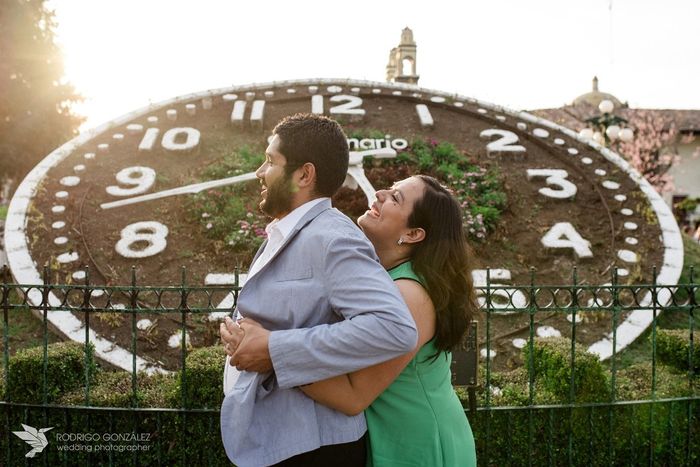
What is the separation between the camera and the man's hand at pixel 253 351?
5.24ft

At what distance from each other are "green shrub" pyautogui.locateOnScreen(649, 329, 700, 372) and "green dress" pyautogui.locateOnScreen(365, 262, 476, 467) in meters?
2.82

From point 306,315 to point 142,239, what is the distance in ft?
16.5

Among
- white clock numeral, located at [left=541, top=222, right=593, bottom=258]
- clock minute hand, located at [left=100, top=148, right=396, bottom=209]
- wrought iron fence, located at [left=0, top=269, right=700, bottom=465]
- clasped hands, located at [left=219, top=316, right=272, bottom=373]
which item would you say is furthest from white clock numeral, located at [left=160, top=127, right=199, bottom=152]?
clasped hands, located at [left=219, top=316, right=272, bottom=373]

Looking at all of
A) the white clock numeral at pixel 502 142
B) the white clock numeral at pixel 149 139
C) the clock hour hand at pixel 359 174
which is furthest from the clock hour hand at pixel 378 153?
the white clock numeral at pixel 149 139

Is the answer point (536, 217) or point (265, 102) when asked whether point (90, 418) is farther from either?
point (265, 102)

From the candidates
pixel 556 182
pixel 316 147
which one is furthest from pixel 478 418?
pixel 556 182

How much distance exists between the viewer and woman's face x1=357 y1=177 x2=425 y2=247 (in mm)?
1903

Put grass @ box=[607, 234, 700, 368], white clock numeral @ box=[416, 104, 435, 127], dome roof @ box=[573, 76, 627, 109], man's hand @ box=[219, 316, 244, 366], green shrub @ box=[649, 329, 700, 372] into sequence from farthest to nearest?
1. dome roof @ box=[573, 76, 627, 109]
2. white clock numeral @ box=[416, 104, 435, 127]
3. grass @ box=[607, 234, 700, 368]
4. green shrub @ box=[649, 329, 700, 372]
5. man's hand @ box=[219, 316, 244, 366]

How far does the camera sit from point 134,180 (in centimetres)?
717

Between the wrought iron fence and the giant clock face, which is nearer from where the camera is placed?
the wrought iron fence

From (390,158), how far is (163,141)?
2788 mm

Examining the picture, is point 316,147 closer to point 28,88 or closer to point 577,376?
point 577,376

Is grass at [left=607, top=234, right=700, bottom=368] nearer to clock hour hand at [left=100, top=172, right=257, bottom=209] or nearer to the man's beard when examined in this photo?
clock hour hand at [left=100, top=172, right=257, bottom=209]

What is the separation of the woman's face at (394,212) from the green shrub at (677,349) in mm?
2920
